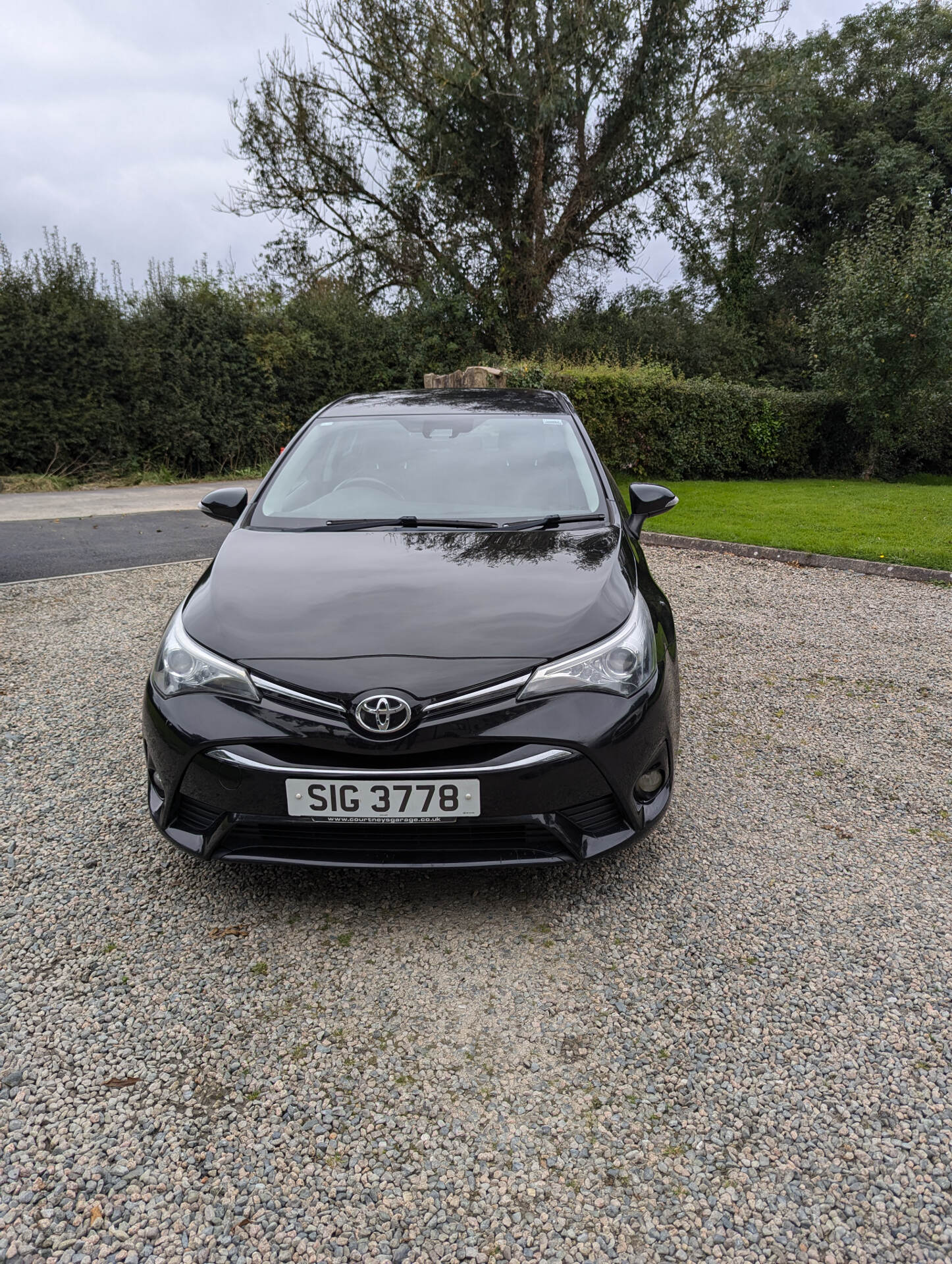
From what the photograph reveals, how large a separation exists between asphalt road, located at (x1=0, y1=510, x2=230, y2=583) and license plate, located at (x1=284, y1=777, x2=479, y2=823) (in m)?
4.93

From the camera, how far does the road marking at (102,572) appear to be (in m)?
6.79

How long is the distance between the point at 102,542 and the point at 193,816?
716 centimetres

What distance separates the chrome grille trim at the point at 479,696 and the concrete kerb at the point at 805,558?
5968 millimetres

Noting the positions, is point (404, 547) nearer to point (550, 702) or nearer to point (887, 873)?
point (550, 702)

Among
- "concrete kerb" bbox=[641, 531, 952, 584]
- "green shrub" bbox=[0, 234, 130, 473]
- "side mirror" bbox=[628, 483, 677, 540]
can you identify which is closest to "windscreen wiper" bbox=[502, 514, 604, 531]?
"side mirror" bbox=[628, 483, 677, 540]

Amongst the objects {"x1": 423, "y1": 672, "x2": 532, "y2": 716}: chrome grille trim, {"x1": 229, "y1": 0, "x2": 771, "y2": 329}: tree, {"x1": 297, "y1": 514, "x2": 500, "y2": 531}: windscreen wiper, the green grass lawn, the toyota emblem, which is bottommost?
the green grass lawn

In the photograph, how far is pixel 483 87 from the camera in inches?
709

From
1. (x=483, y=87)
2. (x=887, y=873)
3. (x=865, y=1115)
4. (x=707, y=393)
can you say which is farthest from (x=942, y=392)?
(x=865, y=1115)

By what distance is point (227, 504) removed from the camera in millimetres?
3559

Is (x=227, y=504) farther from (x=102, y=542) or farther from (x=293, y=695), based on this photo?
(x=102, y=542)

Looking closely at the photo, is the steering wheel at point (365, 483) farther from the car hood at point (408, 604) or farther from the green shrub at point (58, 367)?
the green shrub at point (58, 367)

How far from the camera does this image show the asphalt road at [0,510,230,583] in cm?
749

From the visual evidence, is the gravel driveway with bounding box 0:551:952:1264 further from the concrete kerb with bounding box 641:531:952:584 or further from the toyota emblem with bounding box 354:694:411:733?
the concrete kerb with bounding box 641:531:952:584

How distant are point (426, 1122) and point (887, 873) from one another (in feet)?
5.69
